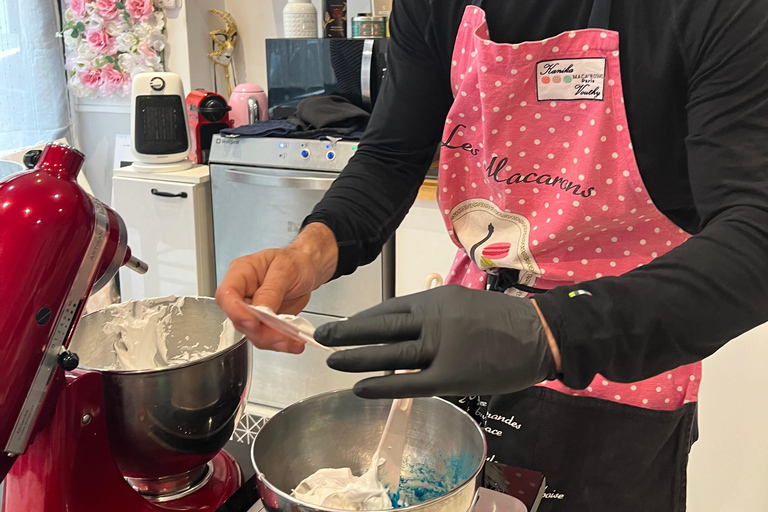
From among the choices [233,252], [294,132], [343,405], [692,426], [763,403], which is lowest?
[763,403]

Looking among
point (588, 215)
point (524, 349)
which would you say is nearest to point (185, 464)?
point (524, 349)

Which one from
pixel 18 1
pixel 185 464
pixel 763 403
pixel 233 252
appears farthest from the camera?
pixel 18 1

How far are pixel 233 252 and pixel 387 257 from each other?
1.86 ft

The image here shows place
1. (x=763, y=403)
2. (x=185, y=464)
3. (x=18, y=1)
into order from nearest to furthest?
(x=185, y=464) < (x=763, y=403) < (x=18, y=1)

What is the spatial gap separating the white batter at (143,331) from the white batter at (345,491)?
0.25 meters

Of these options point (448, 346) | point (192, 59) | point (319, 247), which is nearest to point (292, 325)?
point (448, 346)

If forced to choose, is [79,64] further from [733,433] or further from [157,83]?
[733,433]

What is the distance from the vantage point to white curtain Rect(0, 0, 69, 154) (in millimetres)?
2445

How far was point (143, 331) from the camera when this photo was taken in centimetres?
87

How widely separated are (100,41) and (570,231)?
7.38ft

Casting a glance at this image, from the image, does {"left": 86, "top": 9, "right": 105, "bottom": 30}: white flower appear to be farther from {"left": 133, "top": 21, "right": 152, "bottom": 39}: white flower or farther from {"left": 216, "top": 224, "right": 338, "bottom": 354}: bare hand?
{"left": 216, "top": 224, "right": 338, "bottom": 354}: bare hand

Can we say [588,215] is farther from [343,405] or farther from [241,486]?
[241,486]

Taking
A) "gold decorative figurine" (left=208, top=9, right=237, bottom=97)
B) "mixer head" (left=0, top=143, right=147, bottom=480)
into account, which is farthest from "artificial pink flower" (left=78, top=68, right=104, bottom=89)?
"mixer head" (left=0, top=143, right=147, bottom=480)

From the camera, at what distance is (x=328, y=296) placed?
6.97 ft
